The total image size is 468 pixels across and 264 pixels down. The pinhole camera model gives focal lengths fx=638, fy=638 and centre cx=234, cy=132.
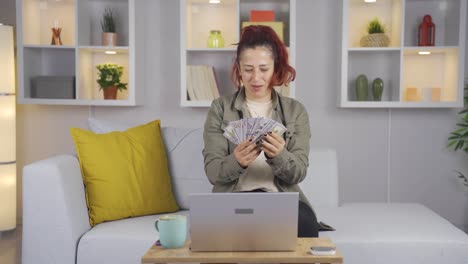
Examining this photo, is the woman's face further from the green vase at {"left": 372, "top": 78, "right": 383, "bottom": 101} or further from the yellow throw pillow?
the green vase at {"left": 372, "top": 78, "right": 383, "bottom": 101}

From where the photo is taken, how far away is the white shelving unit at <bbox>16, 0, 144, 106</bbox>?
435cm

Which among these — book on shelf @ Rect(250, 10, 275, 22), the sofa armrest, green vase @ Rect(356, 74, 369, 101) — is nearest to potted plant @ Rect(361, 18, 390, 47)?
green vase @ Rect(356, 74, 369, 101)

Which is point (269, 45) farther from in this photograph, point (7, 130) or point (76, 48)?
point (7, 130)

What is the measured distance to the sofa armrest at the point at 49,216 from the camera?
288 centimetres

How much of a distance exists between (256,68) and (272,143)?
0.45m

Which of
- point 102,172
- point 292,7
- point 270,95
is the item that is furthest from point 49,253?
point 292,7

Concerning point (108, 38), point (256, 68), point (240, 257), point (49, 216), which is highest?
point (108, 38)

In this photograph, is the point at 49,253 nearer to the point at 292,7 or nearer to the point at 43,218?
the point at 43,218

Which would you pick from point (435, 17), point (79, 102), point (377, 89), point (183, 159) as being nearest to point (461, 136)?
point (377, 89)

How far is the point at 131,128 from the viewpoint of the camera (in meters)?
3.51

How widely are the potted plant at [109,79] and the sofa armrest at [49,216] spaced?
1.54 metres

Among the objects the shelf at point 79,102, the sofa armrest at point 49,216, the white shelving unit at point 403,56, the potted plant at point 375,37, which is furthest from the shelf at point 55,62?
the potted plant at point 375,37

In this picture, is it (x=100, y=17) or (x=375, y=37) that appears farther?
(x=100, y=17)

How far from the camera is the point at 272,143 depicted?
2350 millimetres
